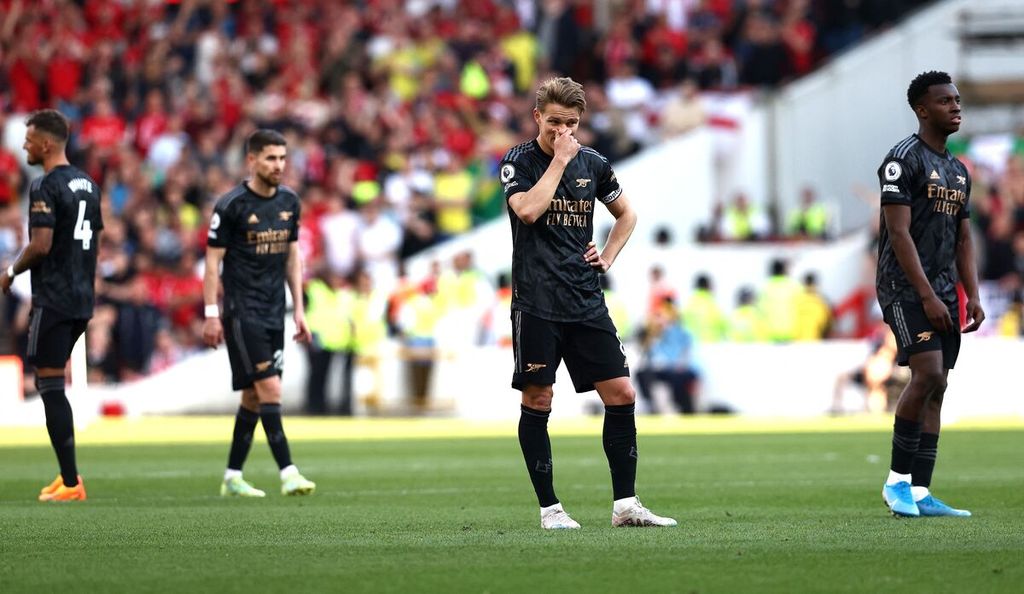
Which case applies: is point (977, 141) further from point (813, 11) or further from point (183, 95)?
point (183, 95)

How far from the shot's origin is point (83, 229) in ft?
40.3

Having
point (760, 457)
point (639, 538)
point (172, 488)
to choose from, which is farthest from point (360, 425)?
point (639, 538)

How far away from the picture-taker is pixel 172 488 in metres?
13.1

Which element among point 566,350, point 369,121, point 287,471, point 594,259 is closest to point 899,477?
point 566,350

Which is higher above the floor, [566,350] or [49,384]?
[566,350]

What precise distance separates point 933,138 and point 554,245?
2.33 m

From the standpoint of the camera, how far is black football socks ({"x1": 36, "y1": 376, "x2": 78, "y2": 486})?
12.1 m

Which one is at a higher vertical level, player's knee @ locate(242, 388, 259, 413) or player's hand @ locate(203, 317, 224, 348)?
player's hand @ locate(203, 317, 224, 348)

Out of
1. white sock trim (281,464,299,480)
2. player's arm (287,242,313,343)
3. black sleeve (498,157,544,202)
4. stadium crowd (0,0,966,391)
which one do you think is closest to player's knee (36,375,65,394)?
white sock trim (281,464,299,480)

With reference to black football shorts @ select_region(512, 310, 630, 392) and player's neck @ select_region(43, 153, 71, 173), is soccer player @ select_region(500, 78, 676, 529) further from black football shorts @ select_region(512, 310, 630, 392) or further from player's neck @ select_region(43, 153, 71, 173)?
player's neck @ select_region(43, 153, 71, 173)

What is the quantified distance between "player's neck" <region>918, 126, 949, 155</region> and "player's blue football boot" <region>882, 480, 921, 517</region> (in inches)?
72.2

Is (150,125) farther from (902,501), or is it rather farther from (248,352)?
(902,501)

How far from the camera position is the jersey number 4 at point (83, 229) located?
12250 millimetres

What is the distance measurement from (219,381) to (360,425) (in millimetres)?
4639
